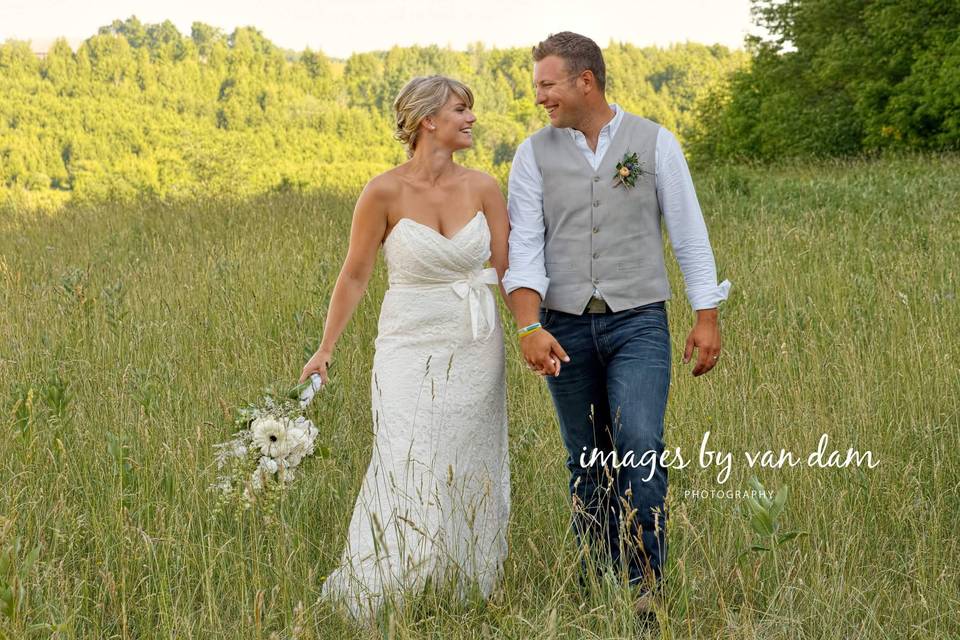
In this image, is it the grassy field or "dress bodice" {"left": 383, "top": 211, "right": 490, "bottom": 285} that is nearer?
the grassy field

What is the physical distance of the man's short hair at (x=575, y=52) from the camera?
3.48 meters

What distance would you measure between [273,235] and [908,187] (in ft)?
27.5

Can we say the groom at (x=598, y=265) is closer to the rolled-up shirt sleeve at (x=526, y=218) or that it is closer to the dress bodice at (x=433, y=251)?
the rolled-up shirt sleeve at (x=526, y=218)

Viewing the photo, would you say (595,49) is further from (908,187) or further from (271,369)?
(908,187)

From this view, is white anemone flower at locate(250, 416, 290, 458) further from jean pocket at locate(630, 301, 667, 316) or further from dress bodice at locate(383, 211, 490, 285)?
jean pocket at locate(630, 301, 667, 316)

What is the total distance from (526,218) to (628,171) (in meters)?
0.40

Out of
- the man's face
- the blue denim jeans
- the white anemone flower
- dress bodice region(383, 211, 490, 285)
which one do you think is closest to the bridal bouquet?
the white anemone flower

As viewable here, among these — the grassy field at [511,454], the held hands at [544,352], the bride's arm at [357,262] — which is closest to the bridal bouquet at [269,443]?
the grassy field at [511,454]

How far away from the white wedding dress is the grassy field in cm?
24

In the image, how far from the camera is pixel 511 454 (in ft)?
14.6

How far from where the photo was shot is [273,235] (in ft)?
31.2

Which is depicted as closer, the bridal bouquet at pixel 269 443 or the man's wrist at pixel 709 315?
the bridal bouquet at pixel 269 443

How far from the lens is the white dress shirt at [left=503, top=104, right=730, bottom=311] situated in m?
3.45

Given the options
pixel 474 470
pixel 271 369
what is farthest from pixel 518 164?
pixel 271 369
